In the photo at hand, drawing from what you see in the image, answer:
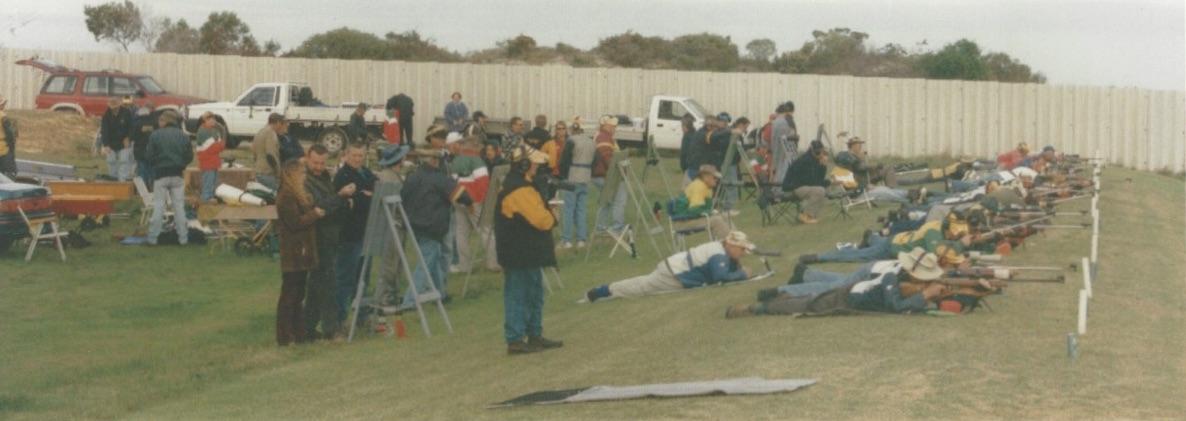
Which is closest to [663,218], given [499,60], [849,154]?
[849,154]

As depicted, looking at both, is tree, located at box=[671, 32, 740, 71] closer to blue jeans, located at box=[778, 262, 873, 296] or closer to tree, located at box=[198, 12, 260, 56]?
tree, located at box=[198, 12, 260, 56]

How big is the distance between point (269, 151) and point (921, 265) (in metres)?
12.4

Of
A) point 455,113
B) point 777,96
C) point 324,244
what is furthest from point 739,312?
point 777,96

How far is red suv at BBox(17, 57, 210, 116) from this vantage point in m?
45.9

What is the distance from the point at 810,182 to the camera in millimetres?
27078

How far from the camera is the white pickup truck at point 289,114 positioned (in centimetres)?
4259

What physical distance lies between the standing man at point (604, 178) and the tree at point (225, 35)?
→ 51270mm

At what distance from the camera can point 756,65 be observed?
3184 inches

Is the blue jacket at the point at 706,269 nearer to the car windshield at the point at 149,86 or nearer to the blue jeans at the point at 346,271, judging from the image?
the blue jeans at the point at 346,271

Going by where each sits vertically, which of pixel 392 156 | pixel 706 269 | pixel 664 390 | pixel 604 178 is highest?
pixel 392 156

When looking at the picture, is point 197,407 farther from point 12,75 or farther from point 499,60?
point 499,60

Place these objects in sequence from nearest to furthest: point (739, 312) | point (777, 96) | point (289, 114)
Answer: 1. point (739, 312)
2. point (289, 114)
3. point (777, 96)

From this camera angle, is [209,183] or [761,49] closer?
[209,183]

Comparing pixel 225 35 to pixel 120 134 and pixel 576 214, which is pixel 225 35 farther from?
pixel 576 214
